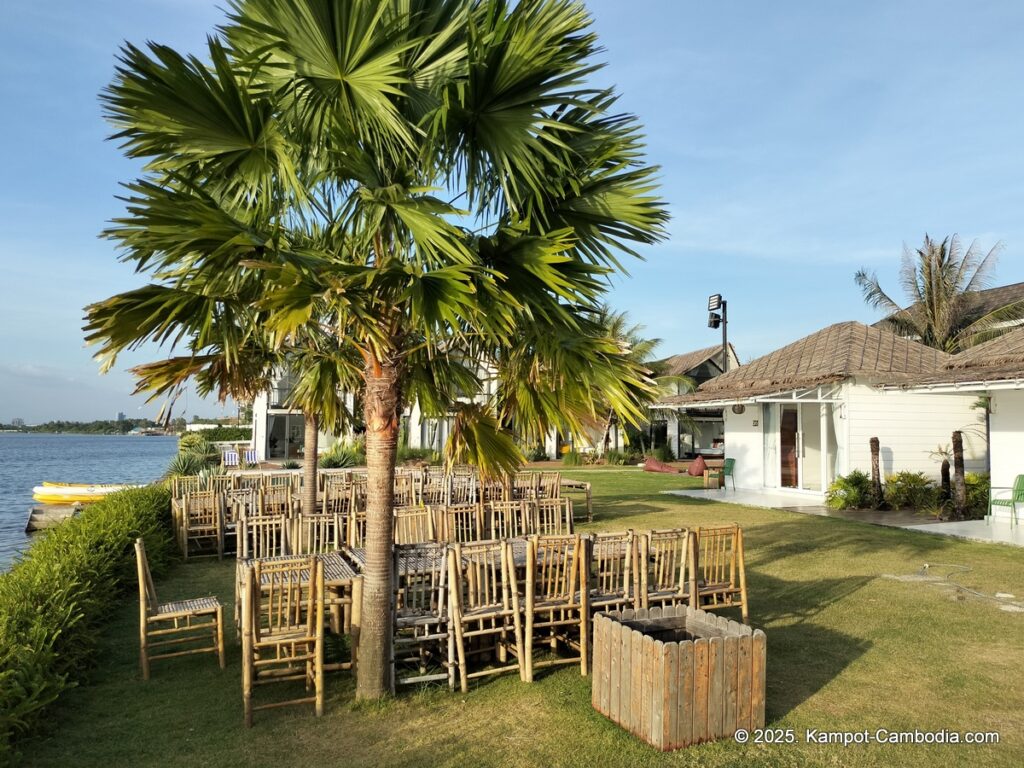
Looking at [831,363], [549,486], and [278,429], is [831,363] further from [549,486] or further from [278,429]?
[278,429]

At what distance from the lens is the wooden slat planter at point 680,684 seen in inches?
180

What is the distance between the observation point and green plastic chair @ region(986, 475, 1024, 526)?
13555 millimetres

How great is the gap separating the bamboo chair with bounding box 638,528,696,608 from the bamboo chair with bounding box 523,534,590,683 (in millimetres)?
603

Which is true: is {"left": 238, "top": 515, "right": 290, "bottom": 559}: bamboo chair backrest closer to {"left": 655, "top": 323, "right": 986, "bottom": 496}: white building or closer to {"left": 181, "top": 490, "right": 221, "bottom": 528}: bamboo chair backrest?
{"left": 181, "top": 490, "right": 221, "bottom": 528}: bamboo chair backrest

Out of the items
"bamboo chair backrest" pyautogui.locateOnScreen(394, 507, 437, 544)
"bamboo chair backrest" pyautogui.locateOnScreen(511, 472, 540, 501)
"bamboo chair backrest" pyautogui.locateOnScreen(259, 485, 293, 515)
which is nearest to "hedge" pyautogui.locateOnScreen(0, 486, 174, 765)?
"bamboo chair backrest" pyautogui.locateOnScreen(259, 485, 293, 515)

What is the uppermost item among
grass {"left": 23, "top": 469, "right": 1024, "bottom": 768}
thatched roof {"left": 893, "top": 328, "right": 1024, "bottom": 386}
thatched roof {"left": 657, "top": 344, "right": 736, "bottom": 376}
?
thatched roof {"left": 657, "top": 344, "right": 736, "bottom": 376}

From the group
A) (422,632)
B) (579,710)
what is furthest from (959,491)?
(422,632)

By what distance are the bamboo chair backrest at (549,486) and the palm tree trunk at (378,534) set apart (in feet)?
26.0

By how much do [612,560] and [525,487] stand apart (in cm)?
836

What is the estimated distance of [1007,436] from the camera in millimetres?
14367

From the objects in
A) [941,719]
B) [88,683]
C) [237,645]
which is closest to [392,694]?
[237,645]

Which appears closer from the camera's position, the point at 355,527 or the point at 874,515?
the point at 355,527

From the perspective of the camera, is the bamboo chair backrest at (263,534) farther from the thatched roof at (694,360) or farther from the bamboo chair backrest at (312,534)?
the thatched roof at (694,360)

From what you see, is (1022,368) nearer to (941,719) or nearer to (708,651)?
(941,719)
